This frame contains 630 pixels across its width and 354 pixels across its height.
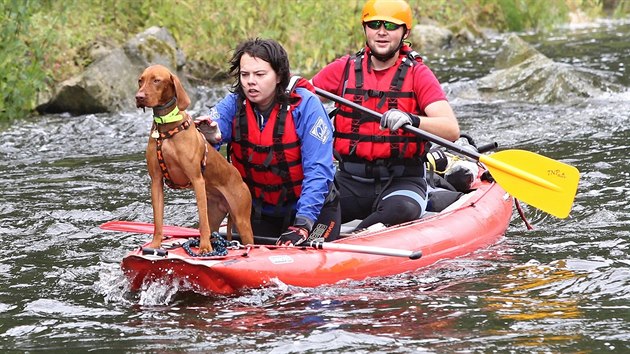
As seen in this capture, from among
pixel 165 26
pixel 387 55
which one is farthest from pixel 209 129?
pixel 165 26

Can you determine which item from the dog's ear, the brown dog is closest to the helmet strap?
the brown dog

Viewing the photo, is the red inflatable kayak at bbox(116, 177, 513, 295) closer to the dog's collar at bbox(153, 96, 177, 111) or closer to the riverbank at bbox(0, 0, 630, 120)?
the dog's collar at bbox(153, 96, 177, 111)

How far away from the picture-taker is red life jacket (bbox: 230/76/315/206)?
17.0ft

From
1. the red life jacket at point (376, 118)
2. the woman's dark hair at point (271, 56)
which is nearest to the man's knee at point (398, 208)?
the red life jacket at point (376, 118)

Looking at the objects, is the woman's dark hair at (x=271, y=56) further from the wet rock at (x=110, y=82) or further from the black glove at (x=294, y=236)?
the wet rock at (x=110, y=82)

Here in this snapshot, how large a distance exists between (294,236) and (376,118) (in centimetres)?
105

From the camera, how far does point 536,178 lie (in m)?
6.24

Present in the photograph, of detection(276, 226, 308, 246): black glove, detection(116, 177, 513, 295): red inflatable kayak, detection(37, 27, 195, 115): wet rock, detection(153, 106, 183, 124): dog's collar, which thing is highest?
detection(153, 106, 183, 124): dog's collar

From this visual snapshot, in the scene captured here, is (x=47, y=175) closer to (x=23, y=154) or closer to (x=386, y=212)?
(x=23, y=154)

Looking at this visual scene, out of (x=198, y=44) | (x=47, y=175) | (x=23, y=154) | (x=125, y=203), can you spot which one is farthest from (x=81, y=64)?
(x=125, y=203)

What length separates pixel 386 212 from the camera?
5781 mm

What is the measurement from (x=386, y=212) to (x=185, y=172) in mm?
1502

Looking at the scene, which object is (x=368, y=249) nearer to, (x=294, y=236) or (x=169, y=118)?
(x=294, y=236)

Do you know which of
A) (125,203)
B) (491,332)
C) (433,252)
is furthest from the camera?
(125,203)
